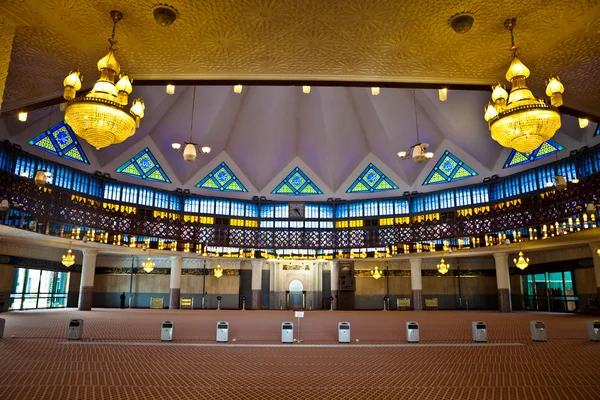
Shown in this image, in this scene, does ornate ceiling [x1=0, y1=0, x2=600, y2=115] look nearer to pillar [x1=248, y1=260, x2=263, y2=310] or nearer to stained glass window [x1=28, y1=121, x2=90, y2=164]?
stained glass window [x1=28, y1=121, x2=90, y2=164]

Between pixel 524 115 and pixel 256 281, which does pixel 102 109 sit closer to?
pixel 524 115

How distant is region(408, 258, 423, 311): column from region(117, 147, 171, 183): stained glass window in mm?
19206

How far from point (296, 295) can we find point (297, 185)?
8.93 meters

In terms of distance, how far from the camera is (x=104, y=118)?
5992mm

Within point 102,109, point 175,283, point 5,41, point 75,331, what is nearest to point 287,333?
point 75,331

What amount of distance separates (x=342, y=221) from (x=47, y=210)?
19651 mm

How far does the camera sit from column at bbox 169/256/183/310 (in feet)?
96.2

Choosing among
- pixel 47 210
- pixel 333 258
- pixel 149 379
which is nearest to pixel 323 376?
pixel 149 379

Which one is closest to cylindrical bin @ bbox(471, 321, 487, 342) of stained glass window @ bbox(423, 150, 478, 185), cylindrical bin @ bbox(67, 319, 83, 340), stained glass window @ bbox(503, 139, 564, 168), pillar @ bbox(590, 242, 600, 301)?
cylindrical bin @ bbox(67, 319, 83, 340)

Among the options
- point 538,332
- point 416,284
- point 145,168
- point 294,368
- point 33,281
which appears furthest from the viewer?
point 416,284

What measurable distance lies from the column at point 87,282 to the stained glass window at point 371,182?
18.9 meters

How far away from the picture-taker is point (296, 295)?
32.4 m

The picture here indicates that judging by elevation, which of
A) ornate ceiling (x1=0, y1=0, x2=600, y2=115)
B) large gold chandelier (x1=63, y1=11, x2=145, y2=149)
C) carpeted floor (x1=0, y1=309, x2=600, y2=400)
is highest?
ornate ceiling (x1=0, y1=0, x2=600, y2=115)

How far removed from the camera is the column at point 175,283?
96.2 feet
